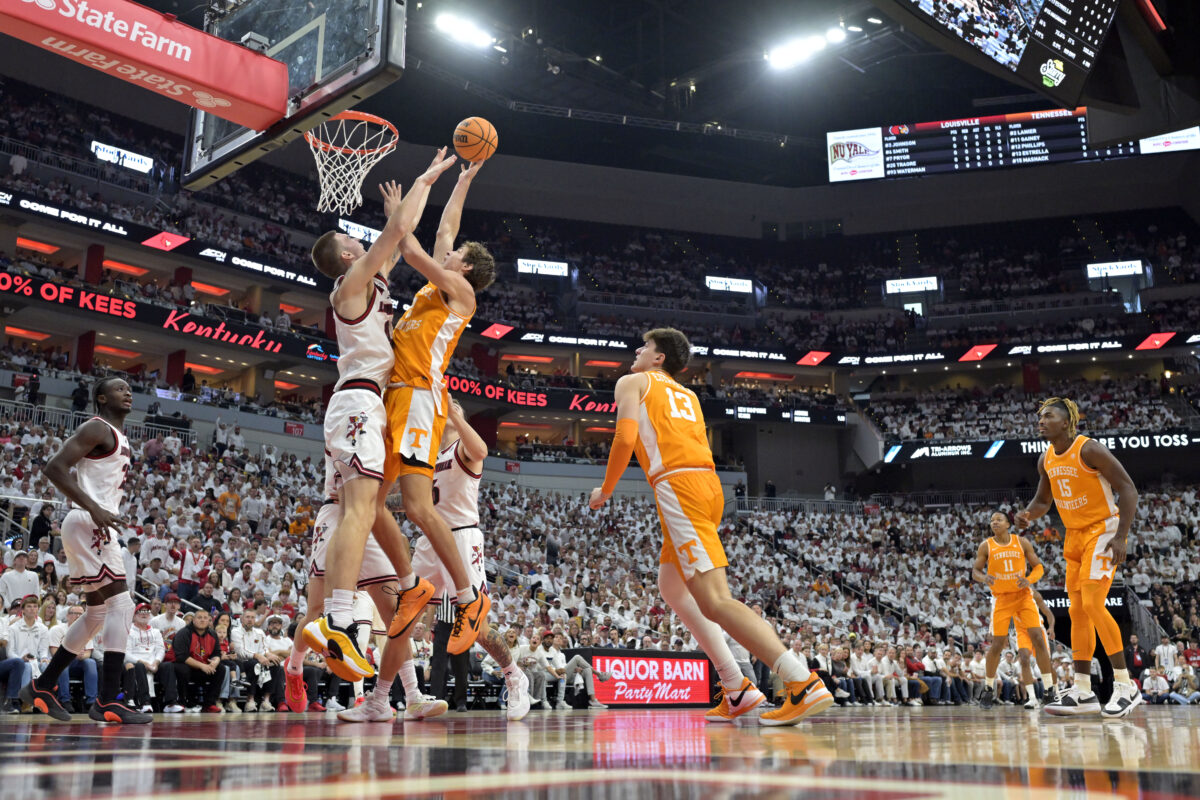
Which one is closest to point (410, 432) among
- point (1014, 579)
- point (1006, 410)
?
point (1014, 579)

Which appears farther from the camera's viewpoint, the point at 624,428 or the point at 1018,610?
the point at 1018,610

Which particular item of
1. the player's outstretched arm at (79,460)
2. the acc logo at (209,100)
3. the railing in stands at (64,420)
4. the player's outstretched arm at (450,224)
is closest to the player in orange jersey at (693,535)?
the player's outstretched arm at (450,224)

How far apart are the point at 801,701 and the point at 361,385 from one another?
259 cm

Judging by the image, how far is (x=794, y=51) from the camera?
109 ft

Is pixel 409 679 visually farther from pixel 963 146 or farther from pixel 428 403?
pixel 963 146

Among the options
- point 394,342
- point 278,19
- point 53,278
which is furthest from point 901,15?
point 53,278

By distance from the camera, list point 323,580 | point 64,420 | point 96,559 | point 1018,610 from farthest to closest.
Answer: point 64,420, point 1018,610, point 96,559, point 323,580

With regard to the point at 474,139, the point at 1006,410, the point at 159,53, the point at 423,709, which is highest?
the point at 1006,410

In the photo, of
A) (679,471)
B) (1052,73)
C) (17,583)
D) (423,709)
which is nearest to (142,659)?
(17,583)

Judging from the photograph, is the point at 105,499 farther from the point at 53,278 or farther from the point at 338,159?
the point at 53,278

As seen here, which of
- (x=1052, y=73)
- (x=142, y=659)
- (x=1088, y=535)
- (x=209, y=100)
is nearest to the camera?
(x=1088, y=535)

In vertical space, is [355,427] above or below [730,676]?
above

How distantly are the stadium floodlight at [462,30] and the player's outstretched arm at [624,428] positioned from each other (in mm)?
28502

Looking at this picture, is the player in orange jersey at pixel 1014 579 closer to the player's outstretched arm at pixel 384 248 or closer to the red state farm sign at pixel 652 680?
the red state farm sign at pixel 652 680
